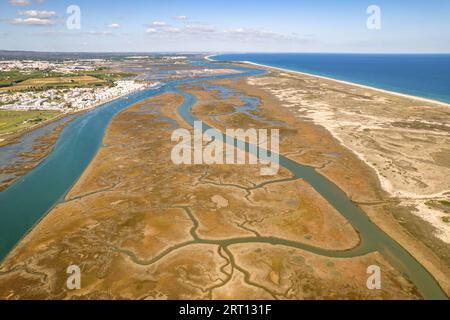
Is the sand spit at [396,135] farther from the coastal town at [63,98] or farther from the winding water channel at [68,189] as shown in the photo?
the coastal town at [63,98]

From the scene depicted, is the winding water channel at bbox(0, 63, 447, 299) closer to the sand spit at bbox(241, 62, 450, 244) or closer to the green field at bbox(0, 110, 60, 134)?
the sand spit at bbox(241, 62, 450, 244)

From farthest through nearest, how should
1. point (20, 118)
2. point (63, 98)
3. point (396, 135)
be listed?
point (63, 98) < point (20, 118) < point (396, 135)

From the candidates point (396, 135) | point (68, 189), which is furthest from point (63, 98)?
point (396, 135)

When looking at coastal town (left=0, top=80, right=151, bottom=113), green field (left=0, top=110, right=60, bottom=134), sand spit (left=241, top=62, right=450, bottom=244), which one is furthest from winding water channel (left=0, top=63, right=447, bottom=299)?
coastal town (left=0, top=80, right=151, bottom=113)

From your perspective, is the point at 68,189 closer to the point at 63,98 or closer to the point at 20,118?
the point at 20,118

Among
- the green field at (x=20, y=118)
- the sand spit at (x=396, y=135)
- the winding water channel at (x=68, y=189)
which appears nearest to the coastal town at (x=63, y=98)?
the green field at (x=20, y=118)

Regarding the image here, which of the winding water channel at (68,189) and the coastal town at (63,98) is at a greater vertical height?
the coastal town at (63,98)

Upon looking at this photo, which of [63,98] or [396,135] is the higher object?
[63,98]
